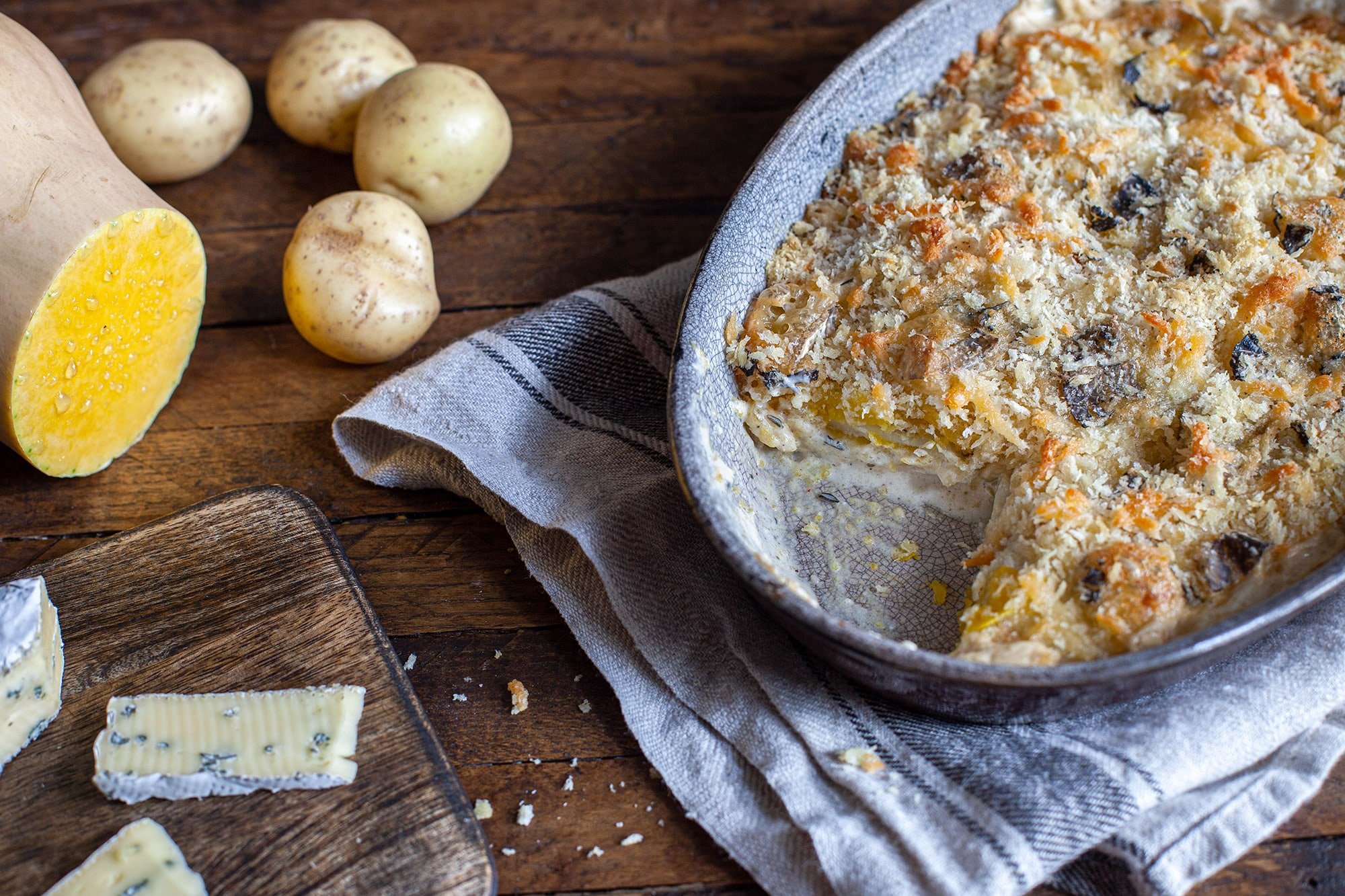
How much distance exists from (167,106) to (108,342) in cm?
90

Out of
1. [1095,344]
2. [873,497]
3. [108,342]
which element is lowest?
[108,342]

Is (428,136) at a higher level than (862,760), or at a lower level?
higher

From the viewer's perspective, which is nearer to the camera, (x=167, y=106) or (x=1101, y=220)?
(x=1101, y=220)

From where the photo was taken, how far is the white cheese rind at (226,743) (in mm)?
1952

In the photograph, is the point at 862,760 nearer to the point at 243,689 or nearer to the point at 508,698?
the point at 508,698

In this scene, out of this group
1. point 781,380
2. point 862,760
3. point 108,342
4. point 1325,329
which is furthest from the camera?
point 108,342

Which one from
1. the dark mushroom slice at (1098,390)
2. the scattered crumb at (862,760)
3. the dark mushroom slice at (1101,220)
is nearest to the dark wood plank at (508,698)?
the scattered crumb at (862,760)

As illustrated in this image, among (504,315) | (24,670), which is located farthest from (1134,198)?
(24,670)

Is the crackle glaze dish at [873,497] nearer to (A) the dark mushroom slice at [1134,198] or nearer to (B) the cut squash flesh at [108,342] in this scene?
(A) the dark mushroom slice at [1134,198]

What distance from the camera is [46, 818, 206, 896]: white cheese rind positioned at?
1.82 m

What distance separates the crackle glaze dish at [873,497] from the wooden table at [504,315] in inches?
18.1

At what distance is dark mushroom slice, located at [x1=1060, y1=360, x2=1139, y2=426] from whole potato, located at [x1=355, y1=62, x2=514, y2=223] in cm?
164

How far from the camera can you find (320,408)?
278cm

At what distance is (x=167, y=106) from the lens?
10.2 ft
